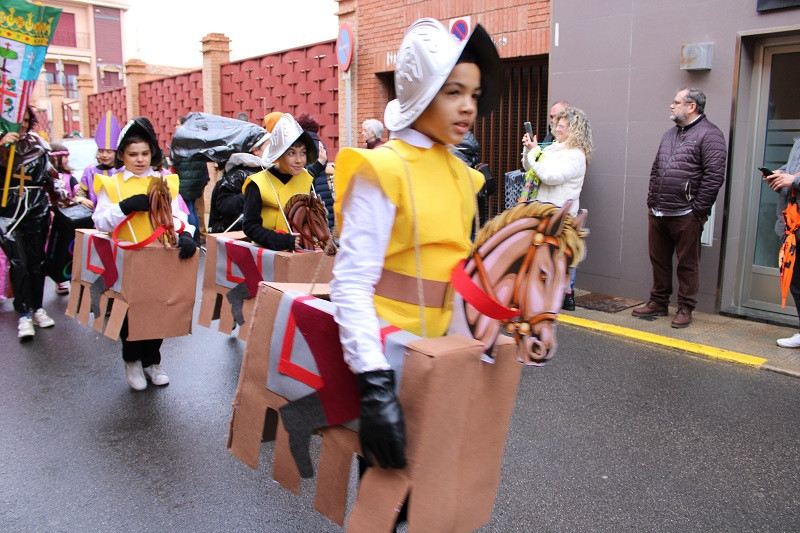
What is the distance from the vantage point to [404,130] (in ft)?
6.82

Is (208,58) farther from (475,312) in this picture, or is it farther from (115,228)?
(475,312)

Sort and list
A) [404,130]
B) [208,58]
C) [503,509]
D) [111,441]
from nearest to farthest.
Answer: [404,130] < [503,509] < [111,441] < [208,58]

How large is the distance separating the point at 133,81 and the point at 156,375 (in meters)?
18.7

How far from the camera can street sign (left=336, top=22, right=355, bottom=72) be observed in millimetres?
11328

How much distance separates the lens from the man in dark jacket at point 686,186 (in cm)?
603

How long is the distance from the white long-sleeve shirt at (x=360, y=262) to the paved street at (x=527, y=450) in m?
1.61

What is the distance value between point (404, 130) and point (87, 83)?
27.5 metres

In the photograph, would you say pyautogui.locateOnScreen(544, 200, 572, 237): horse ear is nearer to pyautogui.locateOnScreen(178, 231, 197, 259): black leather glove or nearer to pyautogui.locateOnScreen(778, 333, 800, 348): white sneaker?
pyautogui.locateOnScreen(178, 231, 197, 259): black leather glove

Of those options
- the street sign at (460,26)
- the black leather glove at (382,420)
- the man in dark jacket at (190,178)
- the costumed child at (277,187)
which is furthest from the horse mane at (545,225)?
the man in dark jacket at (190,178)

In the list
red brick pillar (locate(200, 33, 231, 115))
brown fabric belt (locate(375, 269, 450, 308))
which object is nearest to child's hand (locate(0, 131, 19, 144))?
brown fabric belt (locate(375, 269, 450, 308))

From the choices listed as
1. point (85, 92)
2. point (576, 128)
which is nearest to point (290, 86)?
point (576, 128)

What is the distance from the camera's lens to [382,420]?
181 cm

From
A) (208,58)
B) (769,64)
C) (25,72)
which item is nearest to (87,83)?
(208,58)

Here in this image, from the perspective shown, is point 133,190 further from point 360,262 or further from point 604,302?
point 604,302
